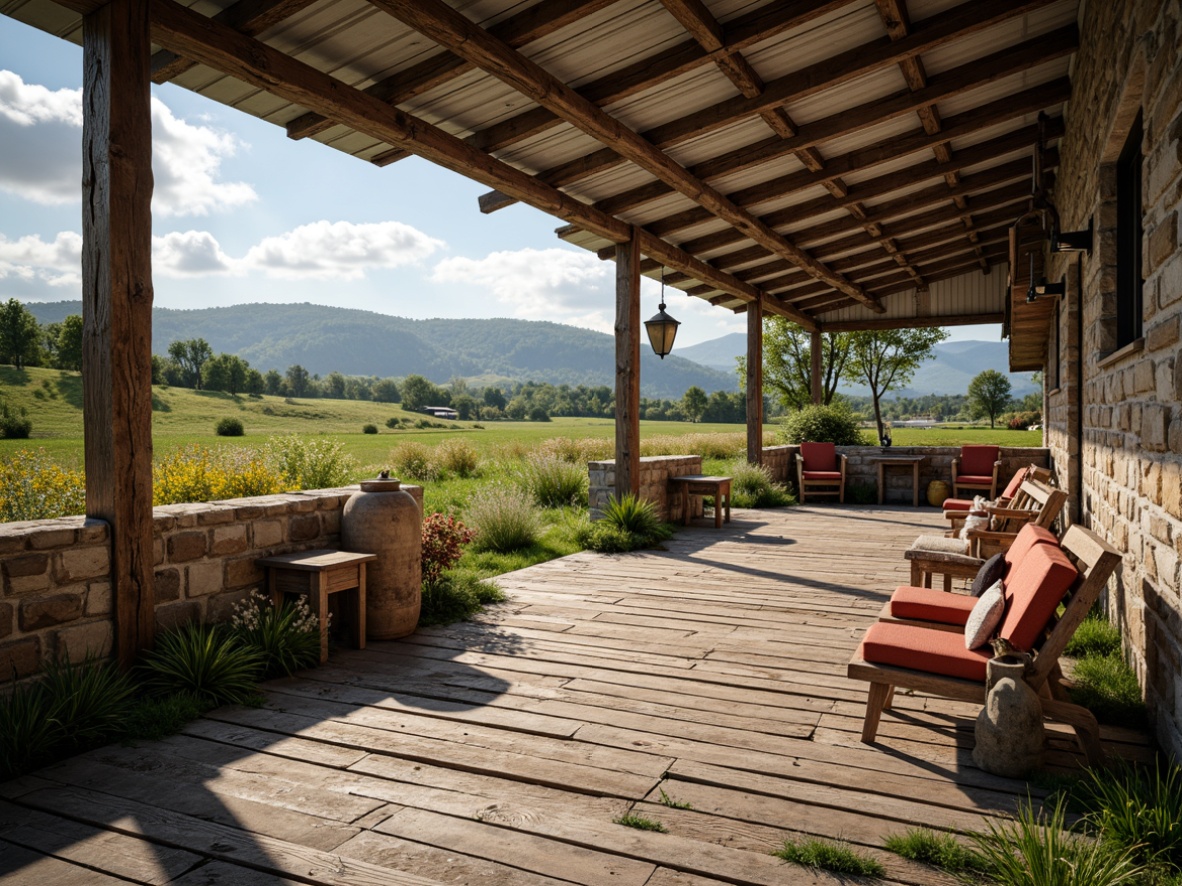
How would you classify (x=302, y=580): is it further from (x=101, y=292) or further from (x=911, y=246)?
(x=911, y=246)

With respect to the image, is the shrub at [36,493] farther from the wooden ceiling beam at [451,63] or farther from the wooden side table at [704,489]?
the wooden side table at [704,489]

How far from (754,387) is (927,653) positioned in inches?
360

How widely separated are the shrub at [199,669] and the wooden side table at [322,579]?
46cm

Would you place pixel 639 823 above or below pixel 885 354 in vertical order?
below

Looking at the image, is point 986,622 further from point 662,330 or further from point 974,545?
point 662,330

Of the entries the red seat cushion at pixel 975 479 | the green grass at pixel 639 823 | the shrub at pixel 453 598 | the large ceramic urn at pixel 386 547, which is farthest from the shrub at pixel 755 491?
the green grass at pixel 639 823

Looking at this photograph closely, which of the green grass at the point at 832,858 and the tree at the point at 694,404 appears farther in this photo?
the tree at the point at 694,404

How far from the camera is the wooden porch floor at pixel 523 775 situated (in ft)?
6.88

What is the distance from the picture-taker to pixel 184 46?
3525 mm

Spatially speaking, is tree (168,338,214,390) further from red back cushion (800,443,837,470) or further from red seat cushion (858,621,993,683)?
red seat cushion (858,621,993,683)

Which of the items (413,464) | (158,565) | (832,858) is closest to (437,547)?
(158,565)

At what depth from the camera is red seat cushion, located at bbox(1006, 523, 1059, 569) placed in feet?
10.4

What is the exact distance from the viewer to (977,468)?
10992 millimetres

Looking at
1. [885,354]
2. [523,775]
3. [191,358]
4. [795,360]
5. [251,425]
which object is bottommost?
[523,775]
